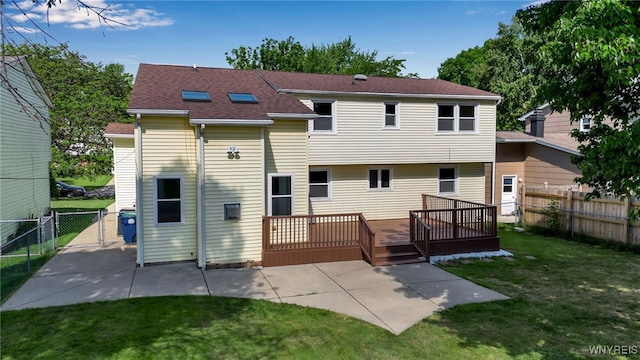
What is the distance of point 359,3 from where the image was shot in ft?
75.3

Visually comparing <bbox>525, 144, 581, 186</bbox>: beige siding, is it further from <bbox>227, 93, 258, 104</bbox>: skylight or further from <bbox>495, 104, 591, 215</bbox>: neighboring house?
<bbox>227, 93, 258, 104</bbox>: skylight

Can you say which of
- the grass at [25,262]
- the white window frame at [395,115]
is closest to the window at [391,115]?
the white window frame at [395,115]

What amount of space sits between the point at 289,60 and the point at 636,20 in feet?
109

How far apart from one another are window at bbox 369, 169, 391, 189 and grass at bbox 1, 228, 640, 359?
8015mm

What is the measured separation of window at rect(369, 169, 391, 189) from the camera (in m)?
16.6

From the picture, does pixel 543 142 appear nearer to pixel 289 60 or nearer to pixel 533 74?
pixel 533 74

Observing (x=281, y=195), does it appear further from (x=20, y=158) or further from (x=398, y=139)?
(x=20, y=158)

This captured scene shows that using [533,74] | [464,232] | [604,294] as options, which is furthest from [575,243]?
[533,74]

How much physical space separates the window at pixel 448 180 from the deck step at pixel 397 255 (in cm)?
657

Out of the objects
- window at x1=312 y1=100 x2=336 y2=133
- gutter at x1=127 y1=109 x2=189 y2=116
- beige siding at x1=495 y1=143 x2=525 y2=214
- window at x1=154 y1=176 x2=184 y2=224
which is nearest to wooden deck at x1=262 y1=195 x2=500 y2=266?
window at x1=154 y1=176 x2=184 y2=224

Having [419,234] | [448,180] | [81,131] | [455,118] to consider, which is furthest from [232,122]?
[81,131]

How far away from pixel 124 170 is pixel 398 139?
1029 centimetres

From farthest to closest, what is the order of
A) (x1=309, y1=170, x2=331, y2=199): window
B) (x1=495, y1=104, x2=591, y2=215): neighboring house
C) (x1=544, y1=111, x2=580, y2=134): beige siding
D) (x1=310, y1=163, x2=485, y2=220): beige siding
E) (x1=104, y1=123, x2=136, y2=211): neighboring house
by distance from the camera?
(x1=544, y1=111, x2=580, y2=134): beige siding → (x1=495, y1=104, x2=591, y2=215): neighboring house → (x1=310, y1=163, x2=485, y2=220): beige siding → (x1=309, y1=170, x2=331, y2=199): window → (x1=104, y1=123, x2=136, y2=211): neighboring house

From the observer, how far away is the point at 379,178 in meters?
16.6
